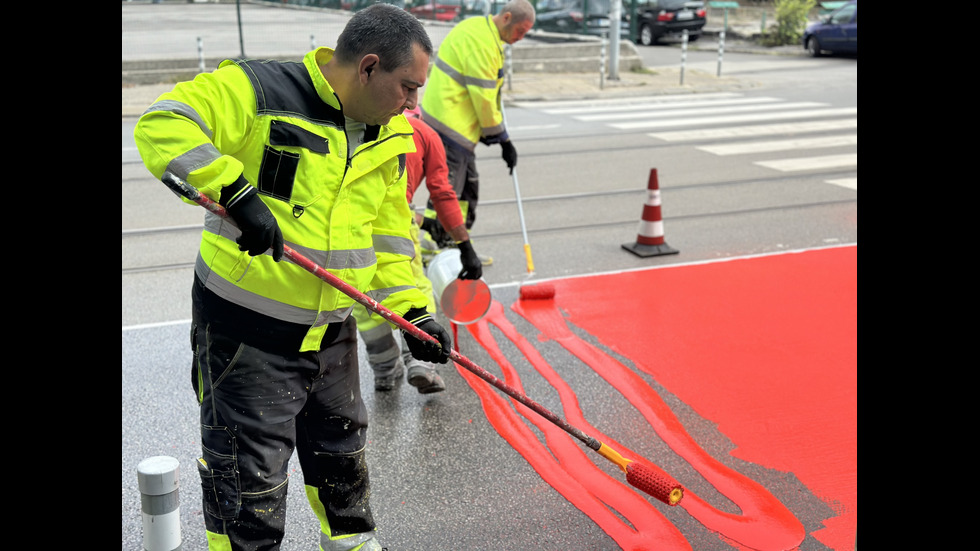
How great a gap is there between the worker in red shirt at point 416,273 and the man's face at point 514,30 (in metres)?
1.43

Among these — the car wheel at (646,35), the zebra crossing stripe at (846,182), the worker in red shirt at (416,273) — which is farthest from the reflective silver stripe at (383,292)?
the car wheel at (646,35)

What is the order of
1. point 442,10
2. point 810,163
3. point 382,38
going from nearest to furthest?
point 382,38, point 810,163, point 442,10

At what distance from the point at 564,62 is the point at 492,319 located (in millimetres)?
14410

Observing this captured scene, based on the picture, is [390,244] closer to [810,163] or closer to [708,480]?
[708,480]

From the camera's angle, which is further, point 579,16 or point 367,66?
point 579,16

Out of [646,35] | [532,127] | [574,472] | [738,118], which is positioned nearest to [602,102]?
[738,118]

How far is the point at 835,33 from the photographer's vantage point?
73.6 ft

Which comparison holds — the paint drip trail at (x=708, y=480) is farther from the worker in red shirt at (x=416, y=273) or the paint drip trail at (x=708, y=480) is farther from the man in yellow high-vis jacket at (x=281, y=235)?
the man in yellow high-vis jacket at (x=281, y=235)

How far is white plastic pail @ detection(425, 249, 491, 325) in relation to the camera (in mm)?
5086

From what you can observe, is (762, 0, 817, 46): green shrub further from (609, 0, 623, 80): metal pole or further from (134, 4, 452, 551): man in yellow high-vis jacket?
(134, 4, 452, 551): man in yellow high-vis jacket

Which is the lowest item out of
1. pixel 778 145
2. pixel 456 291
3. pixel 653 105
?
pixel 456 291

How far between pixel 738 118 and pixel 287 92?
41.1 ft
